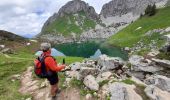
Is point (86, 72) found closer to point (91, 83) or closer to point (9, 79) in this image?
point (91, 83)

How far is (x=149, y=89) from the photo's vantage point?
19.2 m

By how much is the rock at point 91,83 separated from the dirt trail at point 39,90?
103 cm

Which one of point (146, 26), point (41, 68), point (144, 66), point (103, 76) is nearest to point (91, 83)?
point (103, 76)

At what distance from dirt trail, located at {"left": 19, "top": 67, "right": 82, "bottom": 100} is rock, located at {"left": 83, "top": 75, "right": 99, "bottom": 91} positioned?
3.39 feet

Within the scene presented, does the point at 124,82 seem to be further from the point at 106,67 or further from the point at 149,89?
the point at 106,67

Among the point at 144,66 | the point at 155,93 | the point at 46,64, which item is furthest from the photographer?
the point at 144,66

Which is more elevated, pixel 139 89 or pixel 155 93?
pixel 139 89

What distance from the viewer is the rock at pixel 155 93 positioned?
1836 centimetres

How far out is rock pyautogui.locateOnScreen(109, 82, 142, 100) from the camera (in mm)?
18138

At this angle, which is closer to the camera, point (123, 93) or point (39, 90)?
point (123, 93)

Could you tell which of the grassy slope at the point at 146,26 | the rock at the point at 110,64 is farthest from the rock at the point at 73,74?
the grassy slope at the point at 146,26

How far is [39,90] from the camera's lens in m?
23.2

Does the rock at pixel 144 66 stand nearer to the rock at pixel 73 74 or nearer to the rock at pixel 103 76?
the rock at pixel 103 76

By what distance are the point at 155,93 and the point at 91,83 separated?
5180 mm
